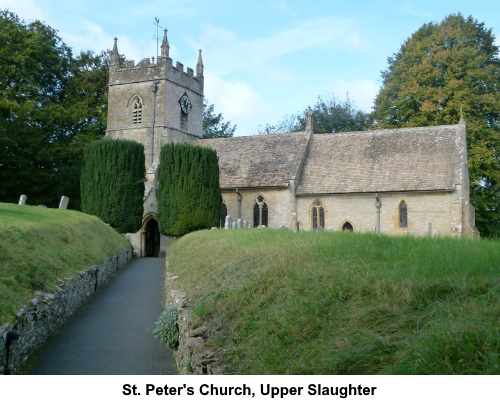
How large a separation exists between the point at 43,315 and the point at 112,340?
1.44 meters

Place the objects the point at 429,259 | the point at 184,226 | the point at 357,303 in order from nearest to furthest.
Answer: the point at 357,303 → the point at 429,259 → the point at 184,226

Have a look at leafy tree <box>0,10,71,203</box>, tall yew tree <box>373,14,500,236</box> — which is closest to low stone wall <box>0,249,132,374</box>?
leafy tree <box>0,10,71,203</box>

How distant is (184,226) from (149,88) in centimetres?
1295

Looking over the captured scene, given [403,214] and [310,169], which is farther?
[310,169]

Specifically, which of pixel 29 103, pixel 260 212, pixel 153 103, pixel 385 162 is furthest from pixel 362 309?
pixel 29 103

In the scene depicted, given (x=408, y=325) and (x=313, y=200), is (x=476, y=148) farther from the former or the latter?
(x=408, y=325)

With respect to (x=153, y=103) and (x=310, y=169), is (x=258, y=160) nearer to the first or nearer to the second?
(x=310, y=169)

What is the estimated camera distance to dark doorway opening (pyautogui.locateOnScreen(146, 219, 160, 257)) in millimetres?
32969

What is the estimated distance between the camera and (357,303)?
5.61 metres

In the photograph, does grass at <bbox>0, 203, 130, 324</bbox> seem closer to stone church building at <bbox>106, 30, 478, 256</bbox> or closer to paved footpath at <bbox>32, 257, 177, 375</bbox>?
paved footpath at <bbox>32, 257, 177, 375</bbox>

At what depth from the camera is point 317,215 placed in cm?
2947

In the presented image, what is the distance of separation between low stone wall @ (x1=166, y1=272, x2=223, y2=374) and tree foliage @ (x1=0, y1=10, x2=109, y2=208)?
1068 inches

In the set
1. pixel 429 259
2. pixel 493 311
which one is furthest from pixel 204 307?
pixel 493 311

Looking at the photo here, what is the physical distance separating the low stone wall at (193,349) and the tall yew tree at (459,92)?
26.2 metres
